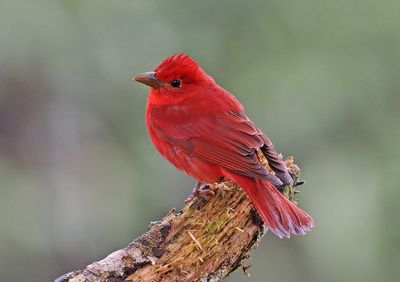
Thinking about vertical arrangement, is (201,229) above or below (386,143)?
below

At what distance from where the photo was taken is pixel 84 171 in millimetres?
6965

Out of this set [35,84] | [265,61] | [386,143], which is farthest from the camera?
[35,84]

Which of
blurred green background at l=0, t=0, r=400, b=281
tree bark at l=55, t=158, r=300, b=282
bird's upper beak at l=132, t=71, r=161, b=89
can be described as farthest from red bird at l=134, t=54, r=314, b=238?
blurred green background at l=0, t=0, r=400, b=281

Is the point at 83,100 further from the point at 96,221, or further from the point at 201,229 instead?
the point at 201,229

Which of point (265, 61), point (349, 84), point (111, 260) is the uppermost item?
point (265, 61)

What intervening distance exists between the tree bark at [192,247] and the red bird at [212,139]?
0.38 feet

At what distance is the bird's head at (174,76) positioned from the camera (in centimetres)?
494

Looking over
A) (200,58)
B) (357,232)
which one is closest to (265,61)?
(200,58)

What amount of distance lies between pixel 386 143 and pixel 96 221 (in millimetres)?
2229

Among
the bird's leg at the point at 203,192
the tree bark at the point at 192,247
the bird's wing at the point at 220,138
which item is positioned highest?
the bird's wing at the point at 220,138

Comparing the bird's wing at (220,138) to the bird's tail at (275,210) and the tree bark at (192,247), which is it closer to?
the bird's tail at (275,210)

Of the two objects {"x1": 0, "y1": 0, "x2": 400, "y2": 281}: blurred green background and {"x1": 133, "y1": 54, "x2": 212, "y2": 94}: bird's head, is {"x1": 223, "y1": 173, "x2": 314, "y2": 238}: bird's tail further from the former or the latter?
{"x1": 0, "y1": 0, "x2": 400, "y2": 281}: blurred green background

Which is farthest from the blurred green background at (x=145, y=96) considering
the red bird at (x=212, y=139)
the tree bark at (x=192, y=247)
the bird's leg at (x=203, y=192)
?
the tree bark at (x=192, y=247)

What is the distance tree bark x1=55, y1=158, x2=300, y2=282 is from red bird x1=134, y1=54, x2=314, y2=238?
11 centimetres
